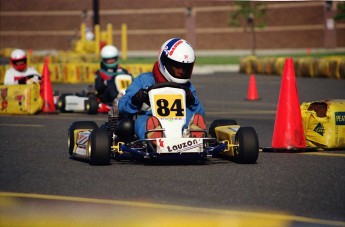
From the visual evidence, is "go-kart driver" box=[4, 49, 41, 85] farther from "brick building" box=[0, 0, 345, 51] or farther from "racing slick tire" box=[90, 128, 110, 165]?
"brick building" box=[0, 0, 345, 51]

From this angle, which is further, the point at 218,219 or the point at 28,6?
the point at 28,6

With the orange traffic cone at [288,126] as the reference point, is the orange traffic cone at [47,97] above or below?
above

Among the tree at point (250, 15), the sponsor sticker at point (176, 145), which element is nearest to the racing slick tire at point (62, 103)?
the sponsor sticker at point (176, 145)

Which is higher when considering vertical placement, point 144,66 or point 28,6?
point 28,6

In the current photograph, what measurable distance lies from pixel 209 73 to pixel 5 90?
22089 millimetres

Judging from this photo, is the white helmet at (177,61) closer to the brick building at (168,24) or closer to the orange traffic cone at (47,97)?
the orange traffic cone at (47,97)

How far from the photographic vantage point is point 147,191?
7961 mm

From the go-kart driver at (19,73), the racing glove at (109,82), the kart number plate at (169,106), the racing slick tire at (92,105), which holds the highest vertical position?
the go-kart driver at (19,73)

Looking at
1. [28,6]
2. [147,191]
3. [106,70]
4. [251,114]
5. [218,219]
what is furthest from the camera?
[28,6]

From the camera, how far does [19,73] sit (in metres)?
19.2

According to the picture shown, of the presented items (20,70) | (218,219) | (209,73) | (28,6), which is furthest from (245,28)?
(218,219)

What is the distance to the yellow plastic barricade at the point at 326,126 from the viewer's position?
1118 centimetres

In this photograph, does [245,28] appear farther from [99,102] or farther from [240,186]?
[240,186]

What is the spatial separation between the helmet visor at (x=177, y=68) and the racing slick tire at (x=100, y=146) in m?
1.11
